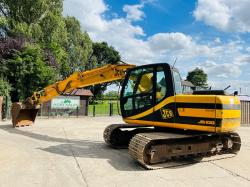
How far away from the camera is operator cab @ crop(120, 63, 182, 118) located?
8.39m

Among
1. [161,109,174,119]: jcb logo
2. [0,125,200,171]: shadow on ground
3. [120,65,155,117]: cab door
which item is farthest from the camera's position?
[120,65,155,117]: cab door

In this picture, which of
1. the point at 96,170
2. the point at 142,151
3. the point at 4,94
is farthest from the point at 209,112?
the point at 4,94

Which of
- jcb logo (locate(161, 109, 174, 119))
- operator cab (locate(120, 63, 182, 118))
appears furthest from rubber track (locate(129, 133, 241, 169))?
operator cab (locate(120, 63, 182, 118))

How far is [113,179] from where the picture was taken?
6.42m

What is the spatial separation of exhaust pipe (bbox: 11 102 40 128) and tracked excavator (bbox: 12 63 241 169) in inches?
238

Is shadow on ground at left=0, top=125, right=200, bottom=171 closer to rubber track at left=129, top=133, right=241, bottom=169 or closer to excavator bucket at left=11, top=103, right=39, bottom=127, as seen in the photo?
rubber track at left=129, top=133, right=241, bottom=169

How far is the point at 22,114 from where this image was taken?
15680 millimetres

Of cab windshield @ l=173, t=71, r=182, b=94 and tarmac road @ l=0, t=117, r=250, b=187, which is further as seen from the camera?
cab windshield @ l=173, t=71, r=182, b=94

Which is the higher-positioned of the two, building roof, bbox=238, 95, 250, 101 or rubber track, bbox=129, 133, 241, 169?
building roof, bbox=238, 95, 250, 101

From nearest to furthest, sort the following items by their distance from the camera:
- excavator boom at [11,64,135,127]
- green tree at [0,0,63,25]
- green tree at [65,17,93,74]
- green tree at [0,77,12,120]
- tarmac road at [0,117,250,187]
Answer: tarmac road at [0,117,250,187]
excavator boom at [11,64,135,127]
green tree at [0,77,12,120]
green tree at [0,0,63,25]
green tree at [65,17,93,74]

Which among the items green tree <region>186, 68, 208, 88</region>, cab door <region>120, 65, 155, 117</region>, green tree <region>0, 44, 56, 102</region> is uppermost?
green tree <region>186, 68, 208, 88</region>

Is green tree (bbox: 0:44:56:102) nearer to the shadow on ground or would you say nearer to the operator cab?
the shadow on ground

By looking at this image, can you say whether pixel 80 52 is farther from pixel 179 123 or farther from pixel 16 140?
pixel 179 123

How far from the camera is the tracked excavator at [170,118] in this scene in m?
7.59
